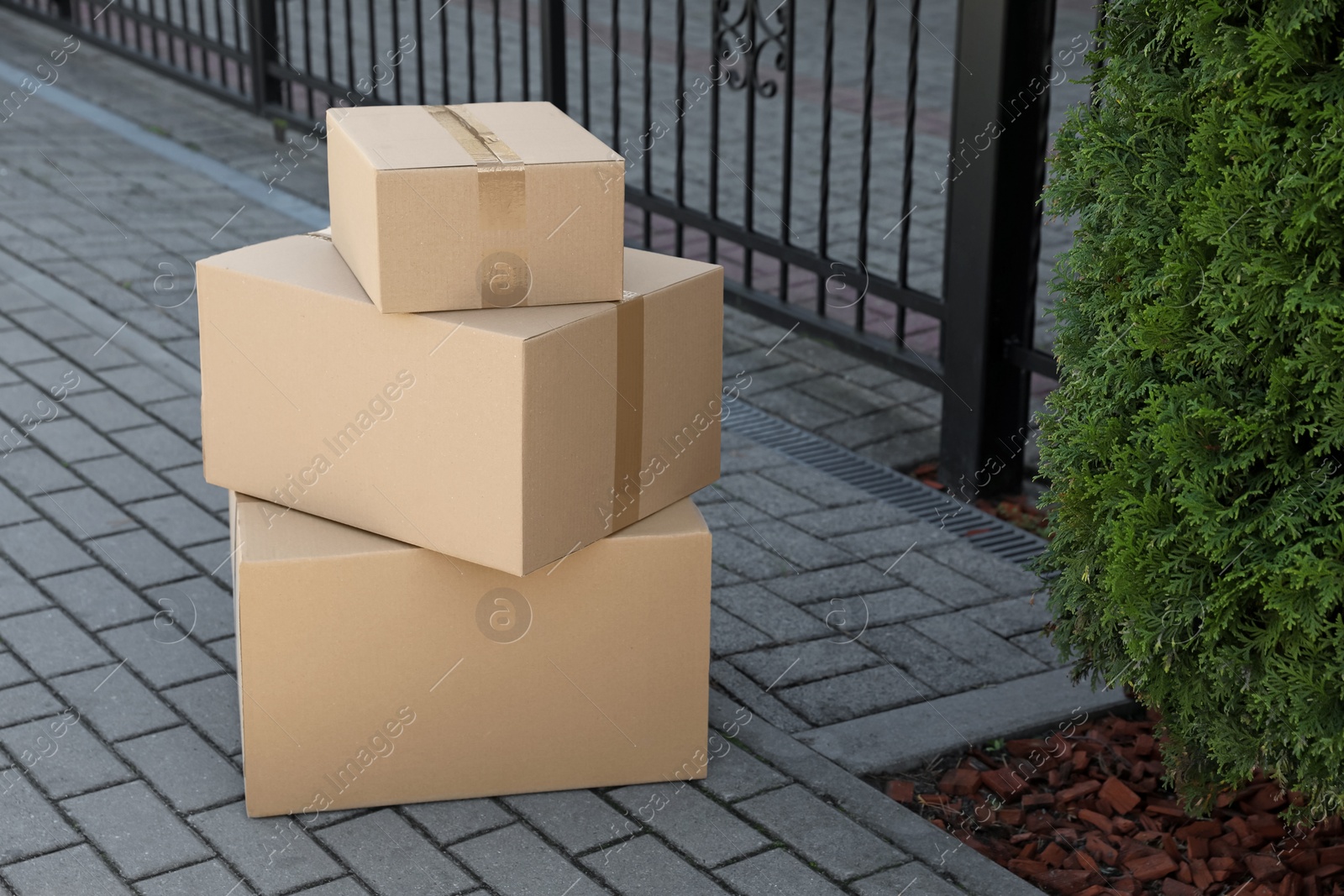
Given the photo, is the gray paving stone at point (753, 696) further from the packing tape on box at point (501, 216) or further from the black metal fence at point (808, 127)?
the black metal fence at point (808, 127)

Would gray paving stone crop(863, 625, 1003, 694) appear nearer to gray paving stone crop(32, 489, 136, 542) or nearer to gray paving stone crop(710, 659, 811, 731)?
gray paving stone crop(710, 659, 811, 731)

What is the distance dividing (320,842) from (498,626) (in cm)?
58

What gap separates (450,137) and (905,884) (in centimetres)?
176

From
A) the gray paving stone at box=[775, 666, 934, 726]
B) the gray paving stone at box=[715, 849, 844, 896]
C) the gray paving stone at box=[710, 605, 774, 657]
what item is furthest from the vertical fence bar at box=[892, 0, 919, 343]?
the gray paving stone at box=[715, 849, 844, 896]

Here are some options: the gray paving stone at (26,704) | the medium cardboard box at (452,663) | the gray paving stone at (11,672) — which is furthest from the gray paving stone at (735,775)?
the gray paving stone at (11,672)

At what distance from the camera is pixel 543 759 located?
321 centimetres

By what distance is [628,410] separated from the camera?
3004 mm

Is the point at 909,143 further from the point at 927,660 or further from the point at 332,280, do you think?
the point at 332,280

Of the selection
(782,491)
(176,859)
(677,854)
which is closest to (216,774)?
(176,859)

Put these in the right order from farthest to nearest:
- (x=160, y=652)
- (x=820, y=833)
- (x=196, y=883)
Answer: (x=160, y=652) → (x=820, y=833) → (x=196, y=883)

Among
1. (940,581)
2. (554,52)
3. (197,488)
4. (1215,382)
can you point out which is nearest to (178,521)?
(197,488)

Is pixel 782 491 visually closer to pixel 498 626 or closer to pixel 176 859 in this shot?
pixel 498 626

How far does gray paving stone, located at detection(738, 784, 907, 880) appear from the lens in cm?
304

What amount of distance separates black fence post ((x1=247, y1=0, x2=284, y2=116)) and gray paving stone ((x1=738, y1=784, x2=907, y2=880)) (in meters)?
6.48
